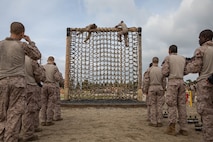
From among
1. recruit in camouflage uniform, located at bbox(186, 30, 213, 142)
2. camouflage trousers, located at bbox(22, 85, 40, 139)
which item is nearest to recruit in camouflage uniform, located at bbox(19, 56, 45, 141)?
camouflage trousers, located at bbox(22, 85, 40, 139)

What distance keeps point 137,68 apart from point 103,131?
8980 millimetres

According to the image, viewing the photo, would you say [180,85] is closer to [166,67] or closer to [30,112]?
[166,67]

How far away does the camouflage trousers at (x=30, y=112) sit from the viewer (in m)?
4.45

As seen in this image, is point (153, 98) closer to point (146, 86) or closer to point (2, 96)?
point (146, 86)

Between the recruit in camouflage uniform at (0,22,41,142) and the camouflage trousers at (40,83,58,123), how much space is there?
2923 millimetres

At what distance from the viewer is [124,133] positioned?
5105 millimetres

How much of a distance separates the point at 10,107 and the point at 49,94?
3.21 meters

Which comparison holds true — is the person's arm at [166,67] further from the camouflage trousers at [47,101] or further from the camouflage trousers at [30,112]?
the camouflage trousers at [47,101]

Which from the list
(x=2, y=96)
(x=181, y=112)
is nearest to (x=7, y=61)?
(x=2, y=96)

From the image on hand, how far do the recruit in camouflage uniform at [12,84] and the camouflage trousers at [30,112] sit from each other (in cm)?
94

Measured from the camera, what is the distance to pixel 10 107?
11.4 ft

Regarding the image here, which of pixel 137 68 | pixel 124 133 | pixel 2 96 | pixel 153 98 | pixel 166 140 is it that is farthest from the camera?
pixel 137 68

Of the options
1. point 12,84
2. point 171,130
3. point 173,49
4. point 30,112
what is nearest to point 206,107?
point 171,130

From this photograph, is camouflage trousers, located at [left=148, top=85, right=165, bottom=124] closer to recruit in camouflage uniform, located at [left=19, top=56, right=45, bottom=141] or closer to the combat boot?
the combat boot
